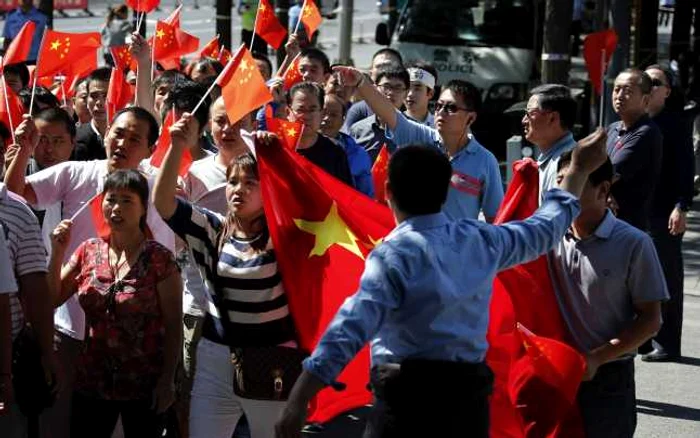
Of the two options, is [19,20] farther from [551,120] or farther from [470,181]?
[551,120]

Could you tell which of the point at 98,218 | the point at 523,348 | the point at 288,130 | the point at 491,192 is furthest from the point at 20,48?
the point at 523,348

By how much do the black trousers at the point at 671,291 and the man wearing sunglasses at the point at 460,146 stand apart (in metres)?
2.26

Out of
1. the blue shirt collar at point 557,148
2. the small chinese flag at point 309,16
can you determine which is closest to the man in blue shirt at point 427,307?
the blue shirt collar at point 557,148

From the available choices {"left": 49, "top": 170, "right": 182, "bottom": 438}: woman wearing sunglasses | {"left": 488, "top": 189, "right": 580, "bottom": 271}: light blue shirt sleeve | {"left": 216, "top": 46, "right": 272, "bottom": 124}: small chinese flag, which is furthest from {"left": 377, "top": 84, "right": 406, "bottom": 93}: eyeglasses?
{"left": 488, "top": 189, "right": 580, "bottom": 271}: light blue shirt sleeve

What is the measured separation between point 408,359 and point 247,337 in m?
1.53

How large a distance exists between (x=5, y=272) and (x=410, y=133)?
2945 mm

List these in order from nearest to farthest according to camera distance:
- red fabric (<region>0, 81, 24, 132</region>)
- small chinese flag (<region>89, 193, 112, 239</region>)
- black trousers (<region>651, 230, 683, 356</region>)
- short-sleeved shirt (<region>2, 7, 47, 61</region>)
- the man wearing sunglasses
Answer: small chinese flag (<region>89, 193, 112, 239</region>) < the man wearing sunglasses < red fabric (<region>0, 81, 24, 132</region>) < black trousers (<region>651, 230, 683, 356</region>) < short-sleeved shirt (<region>2, 7, 47, 61</region>)

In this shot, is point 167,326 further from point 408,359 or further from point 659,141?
point 659,141

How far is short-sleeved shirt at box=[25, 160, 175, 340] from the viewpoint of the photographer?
6344 mm

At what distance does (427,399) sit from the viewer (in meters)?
4.40

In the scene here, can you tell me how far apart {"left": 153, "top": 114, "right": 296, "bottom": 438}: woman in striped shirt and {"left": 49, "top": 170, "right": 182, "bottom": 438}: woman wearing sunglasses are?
15 centimetres

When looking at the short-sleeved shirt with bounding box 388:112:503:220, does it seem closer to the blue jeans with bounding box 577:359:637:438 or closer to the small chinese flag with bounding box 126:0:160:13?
the blue jeans with bounding box 577:359:637:438

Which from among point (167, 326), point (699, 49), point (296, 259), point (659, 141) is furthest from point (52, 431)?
point (699, 49)

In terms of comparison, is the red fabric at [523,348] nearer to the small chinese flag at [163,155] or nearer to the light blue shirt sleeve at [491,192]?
the light blue shirt sleeve at [491,192]
